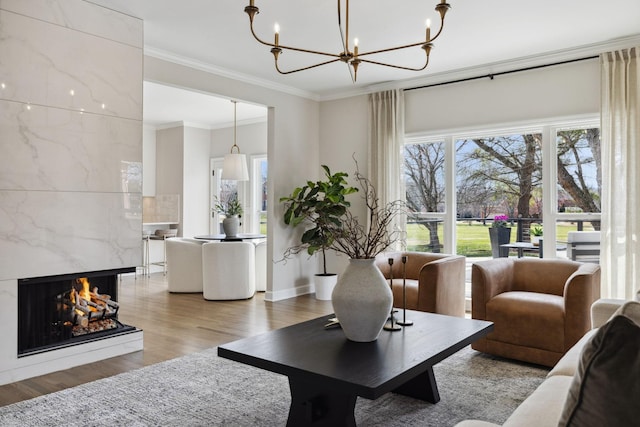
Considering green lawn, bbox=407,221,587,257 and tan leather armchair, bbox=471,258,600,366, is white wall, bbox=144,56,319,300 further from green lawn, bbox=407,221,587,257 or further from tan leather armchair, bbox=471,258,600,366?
tan leather armchair, bbox=471,258,600,366

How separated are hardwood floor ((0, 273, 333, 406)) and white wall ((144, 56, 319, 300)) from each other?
31 centimetres

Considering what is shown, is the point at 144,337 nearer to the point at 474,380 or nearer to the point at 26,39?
the point at 26,39

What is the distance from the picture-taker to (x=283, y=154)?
615 centimetres

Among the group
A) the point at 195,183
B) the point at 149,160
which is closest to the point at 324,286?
the point at 195,183

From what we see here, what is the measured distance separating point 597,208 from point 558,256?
2.02 feet

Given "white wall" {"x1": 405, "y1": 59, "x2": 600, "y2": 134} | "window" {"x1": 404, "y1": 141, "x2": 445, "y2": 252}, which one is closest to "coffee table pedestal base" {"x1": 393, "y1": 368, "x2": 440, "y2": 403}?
"window" {"x1": 404, "y1": 141, "x2": 445, "y2": 252}

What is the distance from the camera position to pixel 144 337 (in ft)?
13.9

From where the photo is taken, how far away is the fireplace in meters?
3.37

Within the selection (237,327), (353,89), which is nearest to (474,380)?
(237,327)

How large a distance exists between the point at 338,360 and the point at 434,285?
2.02 metres

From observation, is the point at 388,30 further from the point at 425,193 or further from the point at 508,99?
the point at 425,193

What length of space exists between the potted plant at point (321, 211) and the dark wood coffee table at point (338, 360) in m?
3.18

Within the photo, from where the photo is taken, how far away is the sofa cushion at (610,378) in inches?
34.0

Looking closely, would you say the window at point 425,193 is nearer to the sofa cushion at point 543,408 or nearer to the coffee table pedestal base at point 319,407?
the coffee table pedestal base at point 319,407
